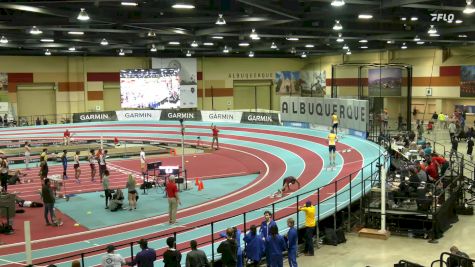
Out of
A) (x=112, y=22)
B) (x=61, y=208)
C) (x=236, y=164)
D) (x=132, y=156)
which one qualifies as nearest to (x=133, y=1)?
(x=112, y=22)

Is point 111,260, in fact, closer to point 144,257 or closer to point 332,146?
point 144,257

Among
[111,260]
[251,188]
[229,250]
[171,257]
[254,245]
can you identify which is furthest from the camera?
[251,188]

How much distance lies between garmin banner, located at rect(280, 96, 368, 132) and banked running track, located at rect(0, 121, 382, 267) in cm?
121

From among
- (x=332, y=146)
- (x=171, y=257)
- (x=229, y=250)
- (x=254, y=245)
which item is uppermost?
(x=332, y=146)

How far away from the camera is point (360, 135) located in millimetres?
37031

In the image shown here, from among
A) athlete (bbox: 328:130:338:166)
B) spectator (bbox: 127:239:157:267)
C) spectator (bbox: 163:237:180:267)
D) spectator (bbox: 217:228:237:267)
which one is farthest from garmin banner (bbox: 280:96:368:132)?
spectator (bbox: 127:239:157:267)

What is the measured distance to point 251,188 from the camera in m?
26.3

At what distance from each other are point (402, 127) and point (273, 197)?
20.1m

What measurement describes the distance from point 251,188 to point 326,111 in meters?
17.1

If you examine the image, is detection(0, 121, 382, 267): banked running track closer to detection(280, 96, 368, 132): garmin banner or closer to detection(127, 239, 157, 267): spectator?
detection(280, 96, 368, 132): garmin banner

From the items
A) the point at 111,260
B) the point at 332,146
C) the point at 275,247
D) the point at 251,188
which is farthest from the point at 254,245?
the point at 332,146

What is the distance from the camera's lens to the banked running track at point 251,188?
690 inches

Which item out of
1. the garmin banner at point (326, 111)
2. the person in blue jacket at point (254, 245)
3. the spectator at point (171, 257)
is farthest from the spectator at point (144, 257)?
the garmin banner at point (326, 111)

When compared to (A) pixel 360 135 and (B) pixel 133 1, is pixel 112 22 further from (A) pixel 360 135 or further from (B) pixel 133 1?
(A) pixel 360 135
